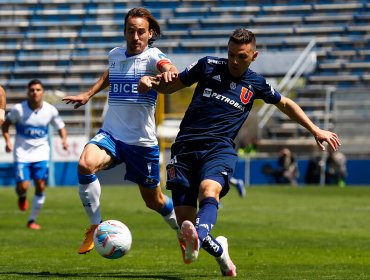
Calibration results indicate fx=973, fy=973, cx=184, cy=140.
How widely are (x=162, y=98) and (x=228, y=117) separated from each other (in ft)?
78.4

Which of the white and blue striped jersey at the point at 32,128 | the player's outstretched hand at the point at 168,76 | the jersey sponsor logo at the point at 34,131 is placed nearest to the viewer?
the player's outstretched hand at the point at 168,76

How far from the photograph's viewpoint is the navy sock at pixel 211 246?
8.06 metres

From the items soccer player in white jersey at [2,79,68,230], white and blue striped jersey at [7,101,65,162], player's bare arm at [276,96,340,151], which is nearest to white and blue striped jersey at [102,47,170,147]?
player's bare arm at [276,96,340,151]

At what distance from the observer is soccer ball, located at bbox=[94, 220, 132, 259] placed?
834 cm

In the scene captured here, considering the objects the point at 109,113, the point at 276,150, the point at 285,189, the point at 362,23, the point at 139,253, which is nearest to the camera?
the point at 109,113

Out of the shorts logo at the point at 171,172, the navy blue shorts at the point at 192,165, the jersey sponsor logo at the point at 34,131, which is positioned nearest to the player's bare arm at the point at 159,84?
the navy blue shorts at the point at 192,165

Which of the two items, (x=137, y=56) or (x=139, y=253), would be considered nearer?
(x=137, y=56)

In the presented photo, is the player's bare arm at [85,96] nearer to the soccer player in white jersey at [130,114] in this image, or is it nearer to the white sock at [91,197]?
the soccer player in white jersey at [130,114]

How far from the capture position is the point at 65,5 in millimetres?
39031

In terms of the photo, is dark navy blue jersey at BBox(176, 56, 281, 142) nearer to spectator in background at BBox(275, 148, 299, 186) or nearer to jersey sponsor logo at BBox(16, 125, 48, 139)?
jersey sponsor logo at BBox(16, 125, 48, 139)

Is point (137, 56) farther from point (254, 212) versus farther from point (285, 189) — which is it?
point (285, 189)

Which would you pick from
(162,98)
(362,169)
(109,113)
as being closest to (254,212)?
(109,113)

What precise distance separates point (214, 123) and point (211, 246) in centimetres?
109

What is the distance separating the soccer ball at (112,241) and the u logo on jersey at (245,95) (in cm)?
153
